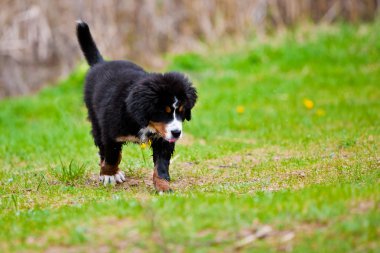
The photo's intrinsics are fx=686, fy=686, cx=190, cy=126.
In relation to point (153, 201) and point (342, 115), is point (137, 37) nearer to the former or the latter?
point (342, 115)

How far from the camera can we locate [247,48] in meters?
15.8

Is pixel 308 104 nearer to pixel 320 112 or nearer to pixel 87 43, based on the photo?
pixel 320 112

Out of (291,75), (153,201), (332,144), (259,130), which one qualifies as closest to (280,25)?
(291,75)

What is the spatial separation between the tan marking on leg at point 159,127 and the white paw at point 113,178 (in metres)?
0.99

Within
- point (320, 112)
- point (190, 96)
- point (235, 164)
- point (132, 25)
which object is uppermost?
point (132, 25)

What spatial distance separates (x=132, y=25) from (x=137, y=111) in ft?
30.9

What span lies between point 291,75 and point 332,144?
16.5 ft

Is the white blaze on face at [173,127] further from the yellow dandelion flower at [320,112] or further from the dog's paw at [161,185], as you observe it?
the yellow dandelion flower at [320,112]

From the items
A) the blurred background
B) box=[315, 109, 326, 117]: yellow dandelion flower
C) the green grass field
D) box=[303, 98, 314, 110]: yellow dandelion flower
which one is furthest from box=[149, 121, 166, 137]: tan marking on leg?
the blurred background

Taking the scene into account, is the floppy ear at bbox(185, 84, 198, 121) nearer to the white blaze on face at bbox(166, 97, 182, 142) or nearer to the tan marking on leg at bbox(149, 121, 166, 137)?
the white blaze on face at bbox(166, 97, 182, 142)

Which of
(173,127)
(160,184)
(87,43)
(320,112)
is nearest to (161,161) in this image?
(160,184)

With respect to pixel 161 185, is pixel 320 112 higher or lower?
higher

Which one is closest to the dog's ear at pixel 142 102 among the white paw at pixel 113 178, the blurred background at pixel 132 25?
the white paw at pixel 113 178

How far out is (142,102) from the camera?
255 inches
